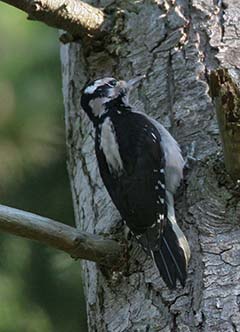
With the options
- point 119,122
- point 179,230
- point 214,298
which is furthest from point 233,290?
point 119,122

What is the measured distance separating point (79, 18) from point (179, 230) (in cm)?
93

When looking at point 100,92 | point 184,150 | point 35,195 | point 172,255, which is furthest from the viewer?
point 35,195

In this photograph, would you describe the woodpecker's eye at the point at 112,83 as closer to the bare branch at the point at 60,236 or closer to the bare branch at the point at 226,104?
the bare branch at the point at 60,236

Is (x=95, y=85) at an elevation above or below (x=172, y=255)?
above

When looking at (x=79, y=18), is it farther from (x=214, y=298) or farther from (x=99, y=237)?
(x=214, y=298)

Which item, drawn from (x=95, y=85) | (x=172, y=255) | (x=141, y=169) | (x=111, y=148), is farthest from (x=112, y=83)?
(x=172, y=255)

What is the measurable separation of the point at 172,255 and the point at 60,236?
0.36 metres

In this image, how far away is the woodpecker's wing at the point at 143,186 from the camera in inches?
127

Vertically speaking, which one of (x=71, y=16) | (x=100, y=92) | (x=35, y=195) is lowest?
(x=35, y=195)

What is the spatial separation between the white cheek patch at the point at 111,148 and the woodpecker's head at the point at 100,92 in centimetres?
7

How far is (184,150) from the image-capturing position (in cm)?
337

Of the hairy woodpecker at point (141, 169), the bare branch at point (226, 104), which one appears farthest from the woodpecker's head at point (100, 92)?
the bare branch at point (226, 104)

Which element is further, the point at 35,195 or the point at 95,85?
the point at 35,195

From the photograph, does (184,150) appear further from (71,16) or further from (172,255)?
(71,16)
